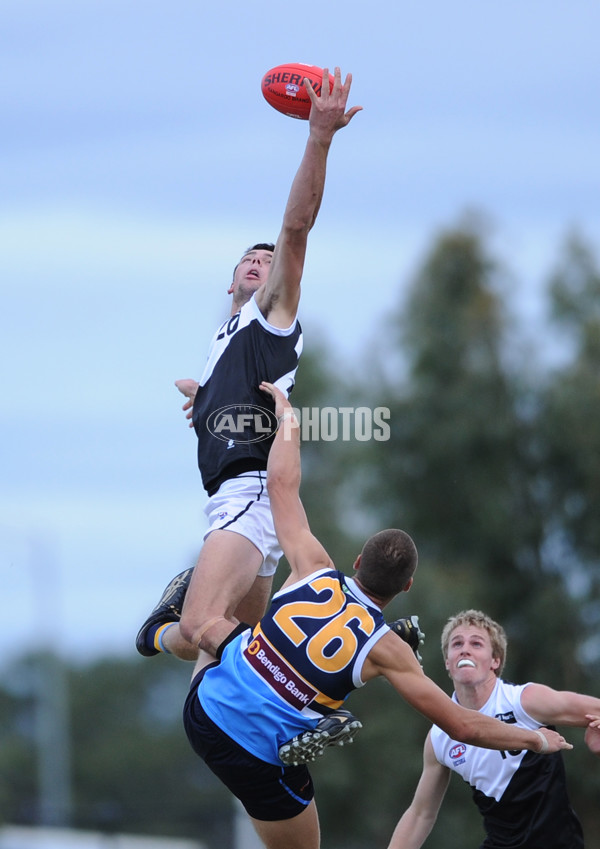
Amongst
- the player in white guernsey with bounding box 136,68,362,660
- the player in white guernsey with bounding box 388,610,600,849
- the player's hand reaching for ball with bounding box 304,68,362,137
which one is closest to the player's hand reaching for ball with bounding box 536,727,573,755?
the player in white guernsey with bounding box 388,610,600,849

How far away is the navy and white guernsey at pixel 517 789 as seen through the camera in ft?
26.1

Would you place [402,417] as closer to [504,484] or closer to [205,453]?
[504,484]

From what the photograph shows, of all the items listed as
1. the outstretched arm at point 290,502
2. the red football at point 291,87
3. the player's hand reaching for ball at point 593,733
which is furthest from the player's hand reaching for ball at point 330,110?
the player's hand reaching for ball at point 593,733

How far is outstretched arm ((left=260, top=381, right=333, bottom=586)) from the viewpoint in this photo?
6.61 metres

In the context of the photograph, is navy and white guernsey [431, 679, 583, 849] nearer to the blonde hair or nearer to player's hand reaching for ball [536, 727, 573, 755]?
the blonde hair

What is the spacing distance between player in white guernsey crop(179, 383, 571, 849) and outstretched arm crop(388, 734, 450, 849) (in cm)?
134

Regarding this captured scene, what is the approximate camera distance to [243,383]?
7590 mm

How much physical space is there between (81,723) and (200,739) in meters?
56.0

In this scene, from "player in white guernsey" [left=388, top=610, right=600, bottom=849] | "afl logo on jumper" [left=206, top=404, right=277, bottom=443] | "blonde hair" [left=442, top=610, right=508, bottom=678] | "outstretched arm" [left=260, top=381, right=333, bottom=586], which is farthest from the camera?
"blonde hair" [left=442, top=610, right=508, bottom=678]

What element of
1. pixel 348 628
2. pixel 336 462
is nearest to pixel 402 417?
pixel 336 462

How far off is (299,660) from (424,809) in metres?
2.18

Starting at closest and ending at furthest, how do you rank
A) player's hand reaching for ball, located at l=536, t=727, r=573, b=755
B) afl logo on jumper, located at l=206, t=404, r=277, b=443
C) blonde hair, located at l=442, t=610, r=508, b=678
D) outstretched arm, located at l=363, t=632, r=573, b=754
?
outstretched arm, located at l=363, t=632, r=573, b=754
player's hand reaching for ball, located at l=536, t=727, r=573, b=755
afl logo on jumper, located at l=206, t=404, r=277, b=443
blonde hair, located at l=442, t=610, r=508, b=678

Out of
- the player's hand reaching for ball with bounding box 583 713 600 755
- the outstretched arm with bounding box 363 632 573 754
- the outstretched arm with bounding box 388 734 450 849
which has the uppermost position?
the outstretched arm with bounding box 363 632 573 754

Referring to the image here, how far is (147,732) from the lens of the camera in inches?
2315
